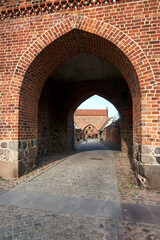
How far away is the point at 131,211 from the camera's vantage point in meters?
2.44

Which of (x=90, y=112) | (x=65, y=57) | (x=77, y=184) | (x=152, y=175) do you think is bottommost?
(x=77, y=184)

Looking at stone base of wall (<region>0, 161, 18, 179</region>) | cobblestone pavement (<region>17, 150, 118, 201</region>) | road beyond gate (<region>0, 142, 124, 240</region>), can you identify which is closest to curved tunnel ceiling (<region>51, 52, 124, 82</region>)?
cobblestone pavement (<region>17, 150, 118, 201</region>)

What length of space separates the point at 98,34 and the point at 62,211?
13.5ft

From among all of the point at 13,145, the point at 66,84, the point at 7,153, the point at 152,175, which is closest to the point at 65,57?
the point at 13,145

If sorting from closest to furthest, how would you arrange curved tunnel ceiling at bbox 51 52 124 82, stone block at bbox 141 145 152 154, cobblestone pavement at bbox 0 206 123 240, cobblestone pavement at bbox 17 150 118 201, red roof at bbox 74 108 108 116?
cobblestone pavement at bbox 0 206 123 240 → cobblestone pavement at bbox 17 150 118 201 → stone block at bbox 141 145 152 154 → curved tunnel ceiling at bbox 51 52 124 82 → red roof at bbox 74 108 108 116

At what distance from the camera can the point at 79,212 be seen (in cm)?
242

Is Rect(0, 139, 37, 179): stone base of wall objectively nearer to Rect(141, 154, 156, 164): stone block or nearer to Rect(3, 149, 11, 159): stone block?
Rect(3, 149, 11, 159): stone block

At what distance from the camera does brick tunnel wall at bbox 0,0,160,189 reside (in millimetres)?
3484

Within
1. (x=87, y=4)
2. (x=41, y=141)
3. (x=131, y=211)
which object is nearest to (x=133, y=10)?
(x=87, y=4)

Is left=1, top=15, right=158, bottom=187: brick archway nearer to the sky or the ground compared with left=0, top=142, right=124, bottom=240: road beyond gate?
nearer to the sky

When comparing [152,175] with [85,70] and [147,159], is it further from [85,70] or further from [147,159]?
[85,70]

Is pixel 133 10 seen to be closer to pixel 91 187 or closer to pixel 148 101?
pixel 148 101

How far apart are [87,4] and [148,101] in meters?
3.07

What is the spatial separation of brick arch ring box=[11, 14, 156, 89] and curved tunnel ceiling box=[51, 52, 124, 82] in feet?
6.73
